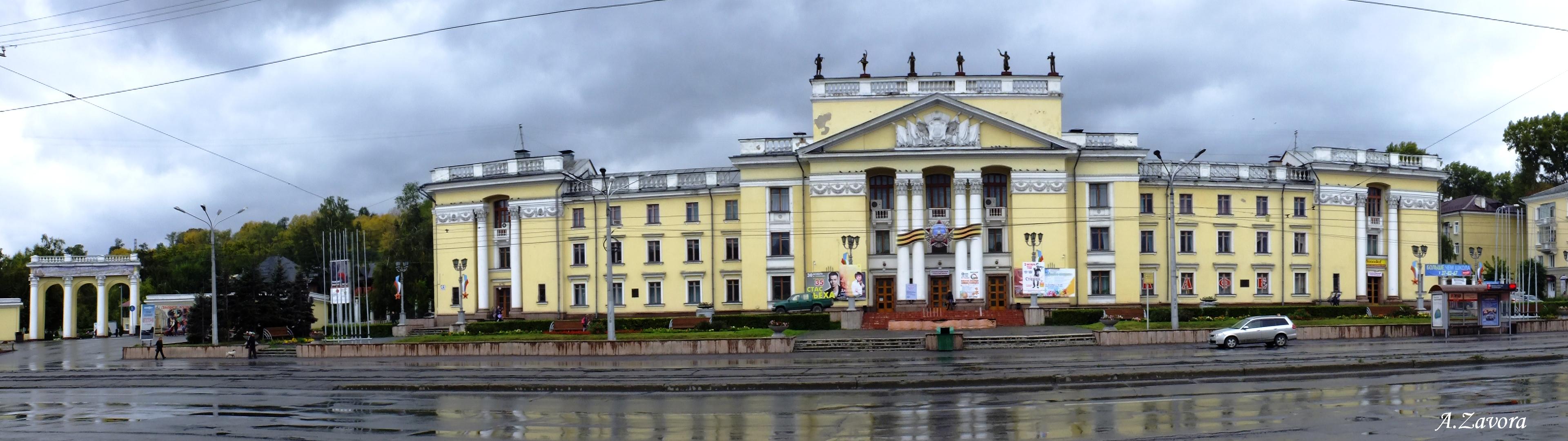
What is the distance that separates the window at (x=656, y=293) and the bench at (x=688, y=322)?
8482mm

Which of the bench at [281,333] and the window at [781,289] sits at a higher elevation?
the window at [781,289]

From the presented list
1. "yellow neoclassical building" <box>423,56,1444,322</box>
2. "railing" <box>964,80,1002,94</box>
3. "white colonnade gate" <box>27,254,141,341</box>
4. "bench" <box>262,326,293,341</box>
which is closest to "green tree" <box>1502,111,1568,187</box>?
"yellow neoclassical building" <box>423,56,1444,322</box>

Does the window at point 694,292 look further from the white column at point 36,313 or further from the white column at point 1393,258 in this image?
the white column at point 36,313

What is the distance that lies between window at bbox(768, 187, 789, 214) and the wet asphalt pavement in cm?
2865

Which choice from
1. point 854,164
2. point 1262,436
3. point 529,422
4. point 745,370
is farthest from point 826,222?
point 1262,436

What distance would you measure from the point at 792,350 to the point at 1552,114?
8145cm

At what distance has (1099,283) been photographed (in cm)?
5938

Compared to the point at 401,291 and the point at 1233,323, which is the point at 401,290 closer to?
the point at 401,291

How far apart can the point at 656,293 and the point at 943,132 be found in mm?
19535

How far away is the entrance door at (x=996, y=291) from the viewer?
193ft

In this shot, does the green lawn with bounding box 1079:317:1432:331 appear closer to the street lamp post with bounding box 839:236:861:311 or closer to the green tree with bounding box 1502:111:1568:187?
the street lamp post with bounding box 839:236:861:311

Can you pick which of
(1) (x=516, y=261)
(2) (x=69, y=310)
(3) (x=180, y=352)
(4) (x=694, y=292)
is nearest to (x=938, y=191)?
(4) (x=694, y=292)

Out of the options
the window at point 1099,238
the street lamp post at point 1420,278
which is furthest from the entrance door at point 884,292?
the street lamp post at point 1420,278

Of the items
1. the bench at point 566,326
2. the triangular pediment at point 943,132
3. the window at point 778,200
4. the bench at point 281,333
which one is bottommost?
the bench at point 281,333
